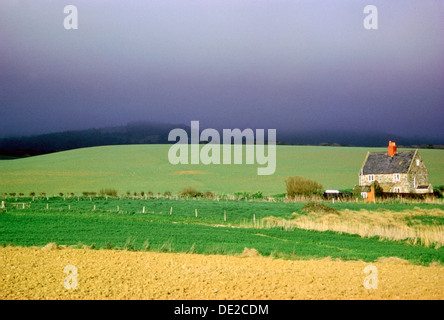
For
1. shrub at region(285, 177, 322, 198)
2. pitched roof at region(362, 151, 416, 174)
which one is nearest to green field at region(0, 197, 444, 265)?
shrub at region(285, 177, 322, 198)

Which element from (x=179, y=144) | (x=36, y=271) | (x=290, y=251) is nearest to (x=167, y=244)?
(x=290, y=251)

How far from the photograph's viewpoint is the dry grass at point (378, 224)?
101 feet

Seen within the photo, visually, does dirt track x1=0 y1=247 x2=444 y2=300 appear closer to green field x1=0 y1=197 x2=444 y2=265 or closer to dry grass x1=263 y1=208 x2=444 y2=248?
green field x1=0 y1=197 x2=444 y2=265

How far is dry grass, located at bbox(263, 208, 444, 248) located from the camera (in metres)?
30.9

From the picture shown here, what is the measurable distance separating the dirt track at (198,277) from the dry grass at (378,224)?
446 inches

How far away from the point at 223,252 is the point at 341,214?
2622 centimetres

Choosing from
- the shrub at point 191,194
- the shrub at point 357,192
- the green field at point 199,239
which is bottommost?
the shrub at point 191,194

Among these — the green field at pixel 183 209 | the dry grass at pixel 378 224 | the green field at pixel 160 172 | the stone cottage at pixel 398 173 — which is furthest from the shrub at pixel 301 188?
the dry grass at pixel 378 224

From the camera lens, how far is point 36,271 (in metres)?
16.4

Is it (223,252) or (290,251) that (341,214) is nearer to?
(290,251)

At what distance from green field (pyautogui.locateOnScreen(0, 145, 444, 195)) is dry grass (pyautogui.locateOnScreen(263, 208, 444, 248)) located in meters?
Result: 29.0

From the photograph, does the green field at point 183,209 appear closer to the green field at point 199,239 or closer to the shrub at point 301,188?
the green field at point 199,239

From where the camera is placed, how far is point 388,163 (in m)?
69.2

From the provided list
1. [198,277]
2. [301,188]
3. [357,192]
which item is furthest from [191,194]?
[198,277]
